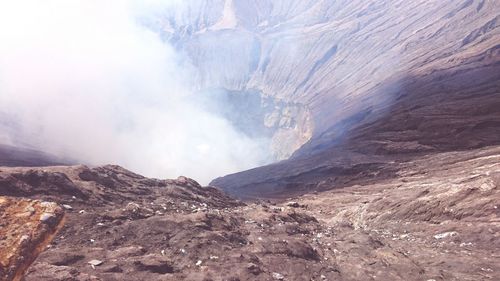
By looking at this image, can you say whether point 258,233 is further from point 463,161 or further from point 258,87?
point 258,87

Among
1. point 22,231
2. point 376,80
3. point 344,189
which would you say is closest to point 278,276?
point 22,231

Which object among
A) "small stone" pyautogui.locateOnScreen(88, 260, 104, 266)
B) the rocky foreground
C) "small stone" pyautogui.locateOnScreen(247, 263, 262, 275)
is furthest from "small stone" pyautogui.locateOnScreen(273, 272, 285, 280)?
"small stone" pyautogui.locateOnScreen(88, 260, 104, 266)

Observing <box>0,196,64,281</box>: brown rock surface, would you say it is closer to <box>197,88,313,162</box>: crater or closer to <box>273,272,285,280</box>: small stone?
<box>273,272,285,280</box>: small stone

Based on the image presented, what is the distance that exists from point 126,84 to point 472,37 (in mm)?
101418

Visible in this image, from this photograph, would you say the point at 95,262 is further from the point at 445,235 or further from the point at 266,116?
the point at 266,116

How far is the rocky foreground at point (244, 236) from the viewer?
13.8 meters

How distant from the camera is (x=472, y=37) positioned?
307 ft

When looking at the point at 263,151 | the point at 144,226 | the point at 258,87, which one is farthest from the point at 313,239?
the point at 258,87

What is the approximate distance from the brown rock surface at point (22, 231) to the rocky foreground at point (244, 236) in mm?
5341

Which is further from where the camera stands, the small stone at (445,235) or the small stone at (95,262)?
the small stone at (445,235)

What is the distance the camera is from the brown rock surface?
187 inches

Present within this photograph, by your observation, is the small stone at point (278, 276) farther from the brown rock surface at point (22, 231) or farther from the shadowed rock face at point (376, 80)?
the shadowed rock face at point (376, 80)

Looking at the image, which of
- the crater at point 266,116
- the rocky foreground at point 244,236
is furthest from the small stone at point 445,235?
the crater at point 266,116

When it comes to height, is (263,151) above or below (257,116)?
below
